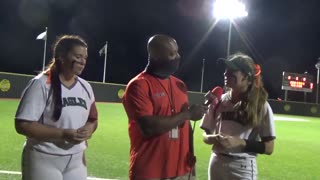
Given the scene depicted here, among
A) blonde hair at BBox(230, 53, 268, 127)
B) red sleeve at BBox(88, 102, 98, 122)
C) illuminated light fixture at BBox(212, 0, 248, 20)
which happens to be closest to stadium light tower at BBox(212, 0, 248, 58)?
illuminated light fixture at BBox(212, 0, 248, 20)

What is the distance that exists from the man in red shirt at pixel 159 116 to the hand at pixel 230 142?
1.08ft

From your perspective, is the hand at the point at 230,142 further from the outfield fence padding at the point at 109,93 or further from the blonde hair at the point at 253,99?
the outfield fence padding at the point at 109,93

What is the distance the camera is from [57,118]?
3.52 m

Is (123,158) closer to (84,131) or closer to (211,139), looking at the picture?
(211,139)

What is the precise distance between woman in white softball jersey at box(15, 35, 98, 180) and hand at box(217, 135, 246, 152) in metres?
1.02

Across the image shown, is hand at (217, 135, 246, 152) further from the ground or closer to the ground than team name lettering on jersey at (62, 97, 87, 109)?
closer to the ground

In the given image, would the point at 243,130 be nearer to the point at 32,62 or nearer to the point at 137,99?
the point at 137,99

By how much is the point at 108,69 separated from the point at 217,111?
72502 millimetres

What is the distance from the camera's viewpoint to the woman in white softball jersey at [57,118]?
3.43 metres

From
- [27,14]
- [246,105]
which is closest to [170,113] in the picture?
[246,105]

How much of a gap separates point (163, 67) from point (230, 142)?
0.82 meters

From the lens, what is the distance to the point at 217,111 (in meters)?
4.05

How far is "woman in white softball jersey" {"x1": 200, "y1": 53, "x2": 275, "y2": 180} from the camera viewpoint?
378 centimetres

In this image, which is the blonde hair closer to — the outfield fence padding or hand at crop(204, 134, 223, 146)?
hand at crop(204, 134, 223, 146)
